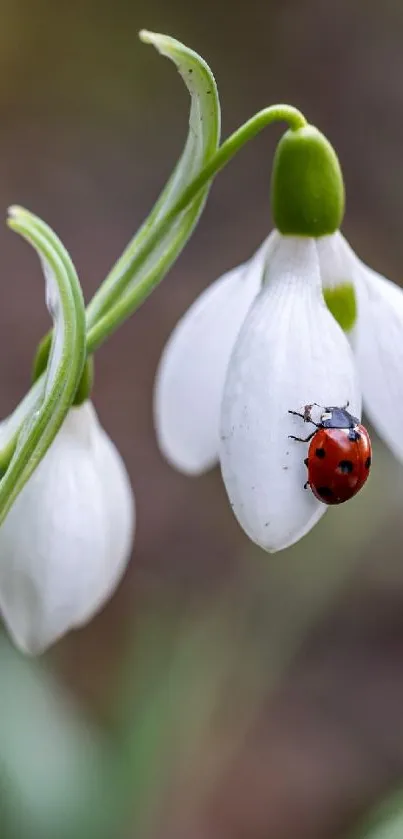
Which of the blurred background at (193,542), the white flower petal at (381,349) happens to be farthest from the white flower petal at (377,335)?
the blurred background at (193,542)

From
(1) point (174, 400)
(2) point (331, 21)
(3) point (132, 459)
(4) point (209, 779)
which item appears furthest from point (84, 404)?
(2) point (331, 21)

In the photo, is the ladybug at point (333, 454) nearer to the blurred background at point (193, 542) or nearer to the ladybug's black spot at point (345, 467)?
the ladybug's black spot at point (345, 467)

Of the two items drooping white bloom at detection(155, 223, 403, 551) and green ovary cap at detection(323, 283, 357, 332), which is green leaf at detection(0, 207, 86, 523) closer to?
drooping white bloom at detection(155, 223, 403, 551)

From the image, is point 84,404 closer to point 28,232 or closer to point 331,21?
point 28,232

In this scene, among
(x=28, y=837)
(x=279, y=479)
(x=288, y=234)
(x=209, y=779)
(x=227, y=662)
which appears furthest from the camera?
(x=209, y=779)

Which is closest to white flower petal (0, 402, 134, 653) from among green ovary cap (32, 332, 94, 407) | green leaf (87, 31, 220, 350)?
green ovary cap (32, 332, 94, 407)
